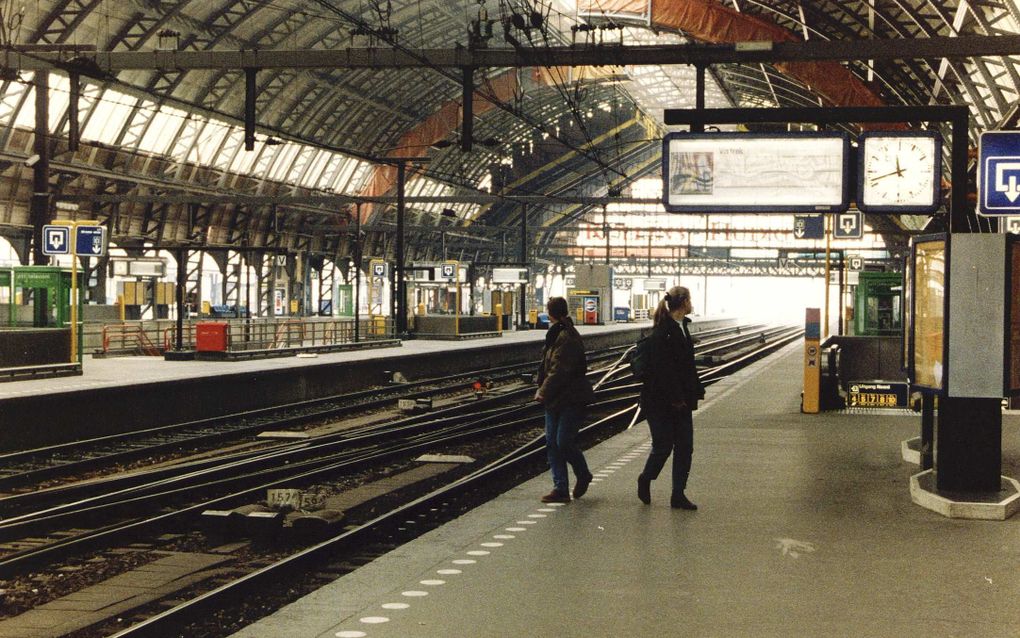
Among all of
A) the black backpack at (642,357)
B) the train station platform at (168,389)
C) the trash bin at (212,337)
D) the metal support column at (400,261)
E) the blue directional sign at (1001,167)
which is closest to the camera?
the black backpack at (642,357)

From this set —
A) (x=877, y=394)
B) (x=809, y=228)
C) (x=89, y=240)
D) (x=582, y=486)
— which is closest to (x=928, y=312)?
(x=582, y=486)

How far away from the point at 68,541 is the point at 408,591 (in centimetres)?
379

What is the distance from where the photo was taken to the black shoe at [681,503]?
9391 millimetres

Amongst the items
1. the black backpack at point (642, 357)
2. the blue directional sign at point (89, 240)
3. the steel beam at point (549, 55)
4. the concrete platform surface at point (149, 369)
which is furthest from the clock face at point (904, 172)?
the blue directional sign at point (89, 240)

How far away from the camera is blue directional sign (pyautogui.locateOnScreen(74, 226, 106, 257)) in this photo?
2309 cm

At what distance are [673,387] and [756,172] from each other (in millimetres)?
3582

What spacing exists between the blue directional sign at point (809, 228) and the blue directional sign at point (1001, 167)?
415 inches

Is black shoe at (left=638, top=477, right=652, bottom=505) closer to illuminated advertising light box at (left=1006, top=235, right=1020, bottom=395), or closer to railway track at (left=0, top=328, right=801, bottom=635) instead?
railway track at (left=0, top=328, right=801, bottom=635)

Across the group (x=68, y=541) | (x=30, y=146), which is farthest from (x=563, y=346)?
(x=30, y=146)

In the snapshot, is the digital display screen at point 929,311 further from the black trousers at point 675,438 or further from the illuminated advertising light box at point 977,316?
the black trousers at point 675,438

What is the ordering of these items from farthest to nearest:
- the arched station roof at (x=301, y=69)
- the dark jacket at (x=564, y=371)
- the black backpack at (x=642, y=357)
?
the arched station roof at (x=301, y=69), the dark jacket at (x=564, y=371), the black backpack at (x=642, y=357)

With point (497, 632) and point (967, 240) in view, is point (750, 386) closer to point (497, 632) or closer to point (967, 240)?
point (967, 240)

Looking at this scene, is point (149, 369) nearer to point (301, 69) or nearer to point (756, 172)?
point (301, 69)

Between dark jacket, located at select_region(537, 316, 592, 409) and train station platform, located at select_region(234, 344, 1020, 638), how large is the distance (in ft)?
2.75
